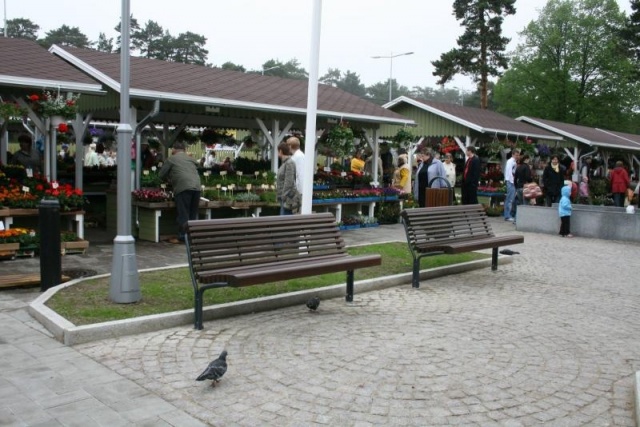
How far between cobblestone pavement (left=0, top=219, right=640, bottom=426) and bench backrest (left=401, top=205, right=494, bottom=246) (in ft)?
3.19

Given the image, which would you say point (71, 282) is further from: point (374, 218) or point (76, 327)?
point (374, 218)

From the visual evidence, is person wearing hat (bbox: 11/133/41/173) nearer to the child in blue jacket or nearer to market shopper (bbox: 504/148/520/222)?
the child in blue jacket

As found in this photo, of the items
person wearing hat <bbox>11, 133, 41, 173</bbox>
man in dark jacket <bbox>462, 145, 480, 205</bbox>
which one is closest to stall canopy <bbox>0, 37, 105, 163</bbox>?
person wearing hat <bbox>11, 133, 41, 173</bbox>

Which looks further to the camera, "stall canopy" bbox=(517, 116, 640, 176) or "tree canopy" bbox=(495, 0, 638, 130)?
"tree canopy" bbox=(495, 0, 638, 130)

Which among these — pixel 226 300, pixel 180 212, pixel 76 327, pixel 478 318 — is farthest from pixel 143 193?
pixel 478 318

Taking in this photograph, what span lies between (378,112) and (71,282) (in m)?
12.3

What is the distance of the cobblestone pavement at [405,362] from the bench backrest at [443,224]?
3.19ft

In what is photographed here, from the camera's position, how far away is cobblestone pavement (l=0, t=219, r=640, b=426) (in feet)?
13.5

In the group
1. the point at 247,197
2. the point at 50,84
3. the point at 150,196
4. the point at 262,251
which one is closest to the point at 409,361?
the point at 262,251

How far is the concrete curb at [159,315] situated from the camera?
5430 millimetres

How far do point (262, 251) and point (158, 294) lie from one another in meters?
1.30

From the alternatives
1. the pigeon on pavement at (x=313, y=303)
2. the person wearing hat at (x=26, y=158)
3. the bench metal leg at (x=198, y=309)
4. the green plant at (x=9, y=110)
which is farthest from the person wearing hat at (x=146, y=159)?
the bench metal leg at (x=198, y=309)

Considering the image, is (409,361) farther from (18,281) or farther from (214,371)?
(18,281)

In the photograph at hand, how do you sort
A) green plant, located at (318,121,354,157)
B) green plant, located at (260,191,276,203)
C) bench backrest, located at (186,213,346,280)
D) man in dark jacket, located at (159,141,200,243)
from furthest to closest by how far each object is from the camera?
green plant, located at (318,121,354,157), green plant, located at (260,191,276,203), man in dark jacket, located at (159,141,200,243), bench backrest, located at (186,213,346,280)
